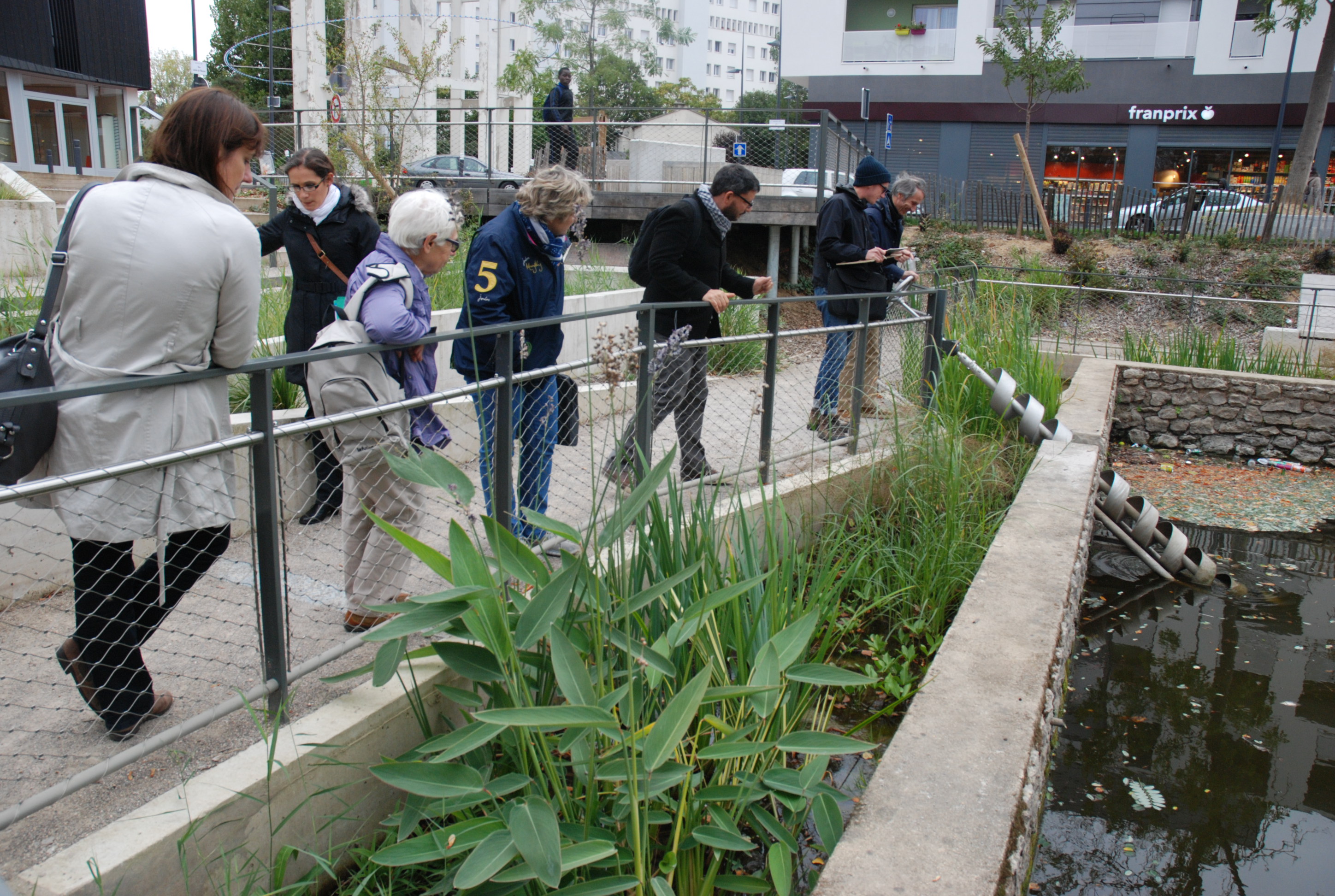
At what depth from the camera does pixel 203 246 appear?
2.16 metres

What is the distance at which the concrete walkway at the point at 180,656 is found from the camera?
6.97ft

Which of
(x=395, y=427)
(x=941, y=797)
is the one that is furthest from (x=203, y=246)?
(x=941, y=797)

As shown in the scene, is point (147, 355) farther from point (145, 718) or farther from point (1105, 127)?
point (1105, 127)

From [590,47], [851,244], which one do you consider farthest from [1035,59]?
[590,47]

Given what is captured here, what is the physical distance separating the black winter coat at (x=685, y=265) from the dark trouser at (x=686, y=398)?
0.16 m

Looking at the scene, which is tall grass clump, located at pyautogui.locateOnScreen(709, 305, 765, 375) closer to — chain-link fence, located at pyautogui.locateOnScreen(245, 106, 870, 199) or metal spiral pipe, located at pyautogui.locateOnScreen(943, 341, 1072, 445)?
metal spiral pipe, located at pyautogui.locateOnScreen(943, 341, 1072, 445)

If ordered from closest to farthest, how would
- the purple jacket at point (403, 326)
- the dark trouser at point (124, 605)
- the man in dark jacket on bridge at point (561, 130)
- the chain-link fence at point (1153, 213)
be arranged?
the dark trouser at point (124, 605) → the purple jacket at point (403, 326) → the man in dark jacket on bridge at point (561, 130) → the chain-link fence at point (1153, 213)

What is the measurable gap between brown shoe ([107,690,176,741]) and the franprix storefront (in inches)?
1169

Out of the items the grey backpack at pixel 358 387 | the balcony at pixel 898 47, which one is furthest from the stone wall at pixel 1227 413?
the balcony at pixel 898 47

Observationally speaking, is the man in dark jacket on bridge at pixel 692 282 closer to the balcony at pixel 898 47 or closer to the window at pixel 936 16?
the balcony at pixel 898 47

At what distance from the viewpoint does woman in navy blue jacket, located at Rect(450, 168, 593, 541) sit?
3.42 m

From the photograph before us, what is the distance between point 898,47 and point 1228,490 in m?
28.2

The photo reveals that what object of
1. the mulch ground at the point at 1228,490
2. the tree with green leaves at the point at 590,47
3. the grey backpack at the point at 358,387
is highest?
the tree with green leaves at the point at 590,47

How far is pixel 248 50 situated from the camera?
4781 cm
